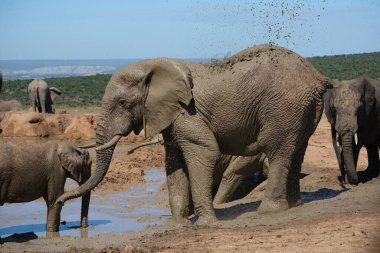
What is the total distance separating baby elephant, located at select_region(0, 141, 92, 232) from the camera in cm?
1101

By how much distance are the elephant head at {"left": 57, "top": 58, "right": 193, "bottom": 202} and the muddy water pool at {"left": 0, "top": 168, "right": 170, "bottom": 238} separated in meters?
1.62

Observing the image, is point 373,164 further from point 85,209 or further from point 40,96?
point 40,96

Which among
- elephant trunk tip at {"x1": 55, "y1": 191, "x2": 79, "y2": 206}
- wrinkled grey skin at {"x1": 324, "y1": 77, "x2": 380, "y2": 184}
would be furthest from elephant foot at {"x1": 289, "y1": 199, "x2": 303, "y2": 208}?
elephant trunk tip at {"x1": 55, "y1": 191, "x2": 79, "y2": 206}

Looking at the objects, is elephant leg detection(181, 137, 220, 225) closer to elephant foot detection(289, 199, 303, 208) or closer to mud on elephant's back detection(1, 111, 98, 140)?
elephant foot detection(289, 199, 303, 208)

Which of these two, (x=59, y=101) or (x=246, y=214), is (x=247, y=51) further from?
(x=59, y=101)

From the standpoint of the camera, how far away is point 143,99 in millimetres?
10414

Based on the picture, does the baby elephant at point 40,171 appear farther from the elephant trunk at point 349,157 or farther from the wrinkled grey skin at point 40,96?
the wrinkled grey skin at point 40,96

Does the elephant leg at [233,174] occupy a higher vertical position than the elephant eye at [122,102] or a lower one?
lower

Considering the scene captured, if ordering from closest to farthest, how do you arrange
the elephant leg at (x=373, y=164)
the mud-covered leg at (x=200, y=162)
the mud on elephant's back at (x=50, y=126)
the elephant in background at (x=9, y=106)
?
the mud-covered leg at (x=200, y=162)
the elephant leg at (x=373, y=164)
the mud on elephant's back at (x=50, y=126)
the elephant in background at (x=9, y=106)

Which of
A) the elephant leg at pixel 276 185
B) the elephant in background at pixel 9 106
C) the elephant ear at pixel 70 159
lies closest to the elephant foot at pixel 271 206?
the elephant leg at pixel 276 185

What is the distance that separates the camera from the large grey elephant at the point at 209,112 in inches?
404

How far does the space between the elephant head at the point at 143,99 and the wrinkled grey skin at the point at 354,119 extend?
3791mm

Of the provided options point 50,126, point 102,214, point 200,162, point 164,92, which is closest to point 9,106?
point 50,126

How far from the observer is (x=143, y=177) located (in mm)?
Answer: 17062
